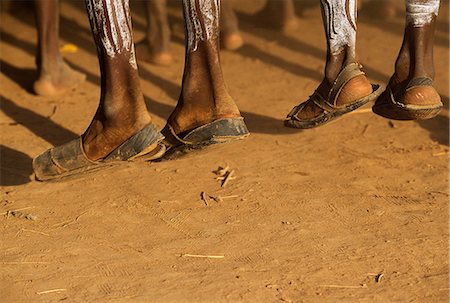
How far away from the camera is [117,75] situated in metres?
3.62

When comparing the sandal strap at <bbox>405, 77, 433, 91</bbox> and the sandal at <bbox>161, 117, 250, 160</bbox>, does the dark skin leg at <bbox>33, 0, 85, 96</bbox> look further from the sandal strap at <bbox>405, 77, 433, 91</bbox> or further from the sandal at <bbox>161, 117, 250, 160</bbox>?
the sandal strap at <bbox>405, 77, 433, 91</bbox>

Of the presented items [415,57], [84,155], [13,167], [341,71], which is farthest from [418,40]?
[13,167]

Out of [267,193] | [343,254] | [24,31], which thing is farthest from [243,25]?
[343,254]

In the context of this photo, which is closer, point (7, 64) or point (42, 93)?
point (42, 93)

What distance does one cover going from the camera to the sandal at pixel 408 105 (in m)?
3.80

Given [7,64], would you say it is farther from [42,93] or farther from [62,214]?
[62,214]

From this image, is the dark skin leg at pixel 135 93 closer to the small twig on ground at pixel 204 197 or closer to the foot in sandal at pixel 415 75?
the small twig on ground at pixel 204 197

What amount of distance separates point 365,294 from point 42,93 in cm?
283

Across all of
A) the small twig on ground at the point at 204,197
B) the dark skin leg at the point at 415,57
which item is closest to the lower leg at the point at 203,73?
the small twig on ground at the point at 204,197

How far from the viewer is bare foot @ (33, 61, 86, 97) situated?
5.49m

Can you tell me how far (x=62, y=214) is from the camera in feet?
13.0

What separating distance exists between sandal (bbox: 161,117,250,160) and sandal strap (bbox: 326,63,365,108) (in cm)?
38

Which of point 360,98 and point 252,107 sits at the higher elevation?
point 360,98

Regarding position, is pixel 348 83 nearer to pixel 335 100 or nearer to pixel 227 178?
pixel 335 100
